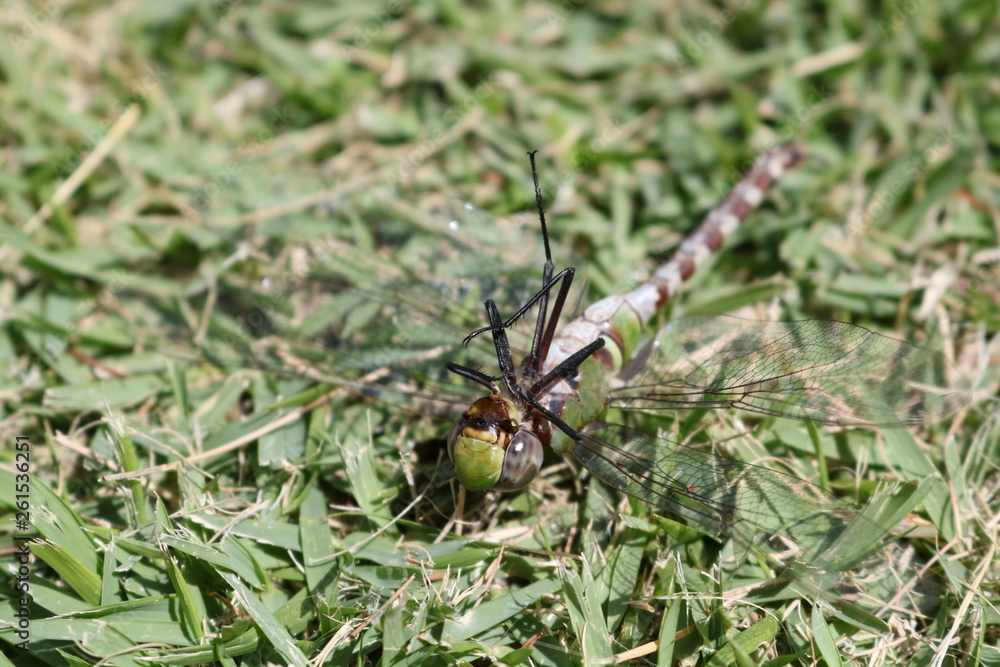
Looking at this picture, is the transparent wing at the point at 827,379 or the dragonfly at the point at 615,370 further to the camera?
the transparent wing at the point at 827,379

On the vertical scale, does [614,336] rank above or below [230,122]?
below

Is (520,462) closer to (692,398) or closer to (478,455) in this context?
(478,455)

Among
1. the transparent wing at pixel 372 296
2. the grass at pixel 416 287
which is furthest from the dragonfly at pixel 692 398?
the transparent wing at pixel 372 296

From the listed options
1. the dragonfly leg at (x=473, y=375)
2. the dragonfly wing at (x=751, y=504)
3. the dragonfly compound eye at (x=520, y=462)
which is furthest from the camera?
the dragonfly leg at (x=473, y=375)

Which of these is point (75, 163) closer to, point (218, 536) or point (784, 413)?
point (218, 536)

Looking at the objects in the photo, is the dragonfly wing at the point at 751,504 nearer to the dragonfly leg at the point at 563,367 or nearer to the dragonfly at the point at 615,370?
the dragonfly at the point at 615,370

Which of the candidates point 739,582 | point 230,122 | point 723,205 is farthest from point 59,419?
point 723,205

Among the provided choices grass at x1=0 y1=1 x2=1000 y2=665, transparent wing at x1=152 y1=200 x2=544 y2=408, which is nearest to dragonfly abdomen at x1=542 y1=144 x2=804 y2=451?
grass at x1=0 y1=1 x2=1000 y2=665
